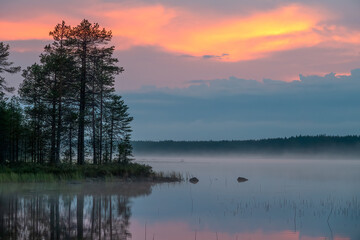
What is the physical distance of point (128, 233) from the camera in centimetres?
1850

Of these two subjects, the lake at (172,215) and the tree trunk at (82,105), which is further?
the tree trunk at (82,105)

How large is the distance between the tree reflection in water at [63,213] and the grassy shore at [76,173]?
488 cm

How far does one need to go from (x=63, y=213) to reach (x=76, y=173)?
69.0 feet

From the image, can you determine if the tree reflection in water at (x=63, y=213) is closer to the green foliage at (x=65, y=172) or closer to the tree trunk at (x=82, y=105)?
the green foliage at (x=65, y=172)

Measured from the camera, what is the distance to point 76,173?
43.7m

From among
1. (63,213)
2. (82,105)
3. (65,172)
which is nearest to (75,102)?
(82,105)

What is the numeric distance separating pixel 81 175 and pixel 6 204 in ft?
60.5

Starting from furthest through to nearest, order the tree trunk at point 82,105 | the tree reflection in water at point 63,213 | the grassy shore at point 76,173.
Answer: the tree trunk at point 82,105 < the grassy shore at point 76,173 < the tree reflection in water at point 63,213

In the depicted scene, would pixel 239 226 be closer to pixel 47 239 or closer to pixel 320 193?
pixel 47 239

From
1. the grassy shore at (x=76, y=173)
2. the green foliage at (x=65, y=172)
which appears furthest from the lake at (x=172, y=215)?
the grassy shore at (x=76, y=173)

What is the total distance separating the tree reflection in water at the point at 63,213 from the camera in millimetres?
17594

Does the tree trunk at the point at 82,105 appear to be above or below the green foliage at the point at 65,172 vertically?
above

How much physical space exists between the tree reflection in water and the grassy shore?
4884 millimetres

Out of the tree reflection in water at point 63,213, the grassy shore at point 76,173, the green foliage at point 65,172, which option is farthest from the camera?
the grassy shore at point 76,173
